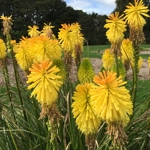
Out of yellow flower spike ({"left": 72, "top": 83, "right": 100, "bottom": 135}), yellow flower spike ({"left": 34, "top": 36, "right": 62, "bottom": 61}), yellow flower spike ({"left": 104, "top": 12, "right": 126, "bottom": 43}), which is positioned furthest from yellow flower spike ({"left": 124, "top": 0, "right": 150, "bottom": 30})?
yellow flower spike ({"left": 72, "top": 83, "right": 100, "bottom": 135})

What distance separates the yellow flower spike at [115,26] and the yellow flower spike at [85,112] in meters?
1.23

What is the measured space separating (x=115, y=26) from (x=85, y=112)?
1356 millimetres

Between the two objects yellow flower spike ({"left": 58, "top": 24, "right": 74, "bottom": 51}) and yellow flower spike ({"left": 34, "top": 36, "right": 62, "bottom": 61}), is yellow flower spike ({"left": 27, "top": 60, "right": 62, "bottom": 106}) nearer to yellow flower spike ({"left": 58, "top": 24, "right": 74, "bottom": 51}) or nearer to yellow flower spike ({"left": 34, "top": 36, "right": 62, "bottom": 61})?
yellow flower spike ({"left": 34, "top": 36, "right": 62, "bottom": 61})

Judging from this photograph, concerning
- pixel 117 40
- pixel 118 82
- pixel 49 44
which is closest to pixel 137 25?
pixel 117 40

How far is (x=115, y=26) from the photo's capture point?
322cm

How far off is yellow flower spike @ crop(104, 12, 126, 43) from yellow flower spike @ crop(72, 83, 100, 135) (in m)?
1.23

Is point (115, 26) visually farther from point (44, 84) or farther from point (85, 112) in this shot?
point (44, 84)

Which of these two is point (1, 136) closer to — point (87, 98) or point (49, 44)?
point (49, 44)

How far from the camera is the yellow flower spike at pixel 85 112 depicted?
82.0 inches

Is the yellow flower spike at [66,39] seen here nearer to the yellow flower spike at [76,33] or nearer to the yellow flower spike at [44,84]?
the yellow flower spike at [76,33]

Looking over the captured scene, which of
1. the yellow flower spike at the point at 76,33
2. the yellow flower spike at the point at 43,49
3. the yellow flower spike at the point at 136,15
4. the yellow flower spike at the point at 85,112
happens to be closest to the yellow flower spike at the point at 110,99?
the yellow flower spike at the point at 85,112

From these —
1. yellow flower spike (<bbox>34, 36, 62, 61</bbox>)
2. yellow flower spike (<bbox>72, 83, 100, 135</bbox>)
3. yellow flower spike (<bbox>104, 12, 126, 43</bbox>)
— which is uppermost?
yellow flower spike (<bbox>104, 12, 126, 43</bbox>)

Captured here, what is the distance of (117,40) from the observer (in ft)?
10.9

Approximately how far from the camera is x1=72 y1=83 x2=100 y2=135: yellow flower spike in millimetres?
2084
